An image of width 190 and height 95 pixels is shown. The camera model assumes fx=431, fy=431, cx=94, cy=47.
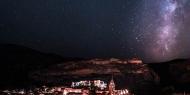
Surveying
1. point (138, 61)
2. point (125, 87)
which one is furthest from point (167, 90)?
point (138, 61)

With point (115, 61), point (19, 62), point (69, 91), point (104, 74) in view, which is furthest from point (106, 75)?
point (19, 62)

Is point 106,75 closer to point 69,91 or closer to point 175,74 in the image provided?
point 69,91

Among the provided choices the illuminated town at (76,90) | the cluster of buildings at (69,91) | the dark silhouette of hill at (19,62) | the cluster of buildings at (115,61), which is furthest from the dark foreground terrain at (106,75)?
the cluster of buildings at (69,91)

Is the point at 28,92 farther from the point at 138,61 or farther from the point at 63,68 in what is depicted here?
the point at 138,61

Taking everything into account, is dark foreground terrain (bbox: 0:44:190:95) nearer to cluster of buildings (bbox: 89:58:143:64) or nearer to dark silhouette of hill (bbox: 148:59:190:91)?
dark silhouette of hill (bbox: 148:59:190:91)

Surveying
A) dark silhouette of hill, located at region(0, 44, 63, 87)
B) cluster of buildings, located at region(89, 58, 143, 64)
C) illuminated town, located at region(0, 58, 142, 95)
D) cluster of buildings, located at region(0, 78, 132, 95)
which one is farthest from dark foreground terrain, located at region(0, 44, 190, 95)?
cluster of buildings, located at region(0, 78, 132, 95)

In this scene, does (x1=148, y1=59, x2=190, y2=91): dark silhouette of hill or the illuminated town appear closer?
the illuminated town

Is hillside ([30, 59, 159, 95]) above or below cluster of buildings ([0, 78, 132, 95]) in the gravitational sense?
above
